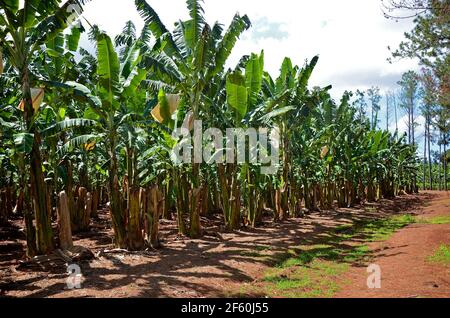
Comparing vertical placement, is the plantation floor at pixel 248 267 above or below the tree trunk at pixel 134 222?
below

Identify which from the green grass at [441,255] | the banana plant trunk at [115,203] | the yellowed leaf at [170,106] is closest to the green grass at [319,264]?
the green grass at [441,255]

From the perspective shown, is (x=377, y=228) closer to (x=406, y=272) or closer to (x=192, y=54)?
(x=406, y=272)

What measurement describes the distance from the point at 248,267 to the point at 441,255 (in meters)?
4.02

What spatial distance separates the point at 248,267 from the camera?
302 inches

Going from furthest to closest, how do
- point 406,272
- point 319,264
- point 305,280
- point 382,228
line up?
1. point 382,228
2. point 319,264
3. point 406,272
4. point 305,280

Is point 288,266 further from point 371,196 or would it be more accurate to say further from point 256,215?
point 371,196

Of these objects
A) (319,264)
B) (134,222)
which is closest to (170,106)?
(134,222)

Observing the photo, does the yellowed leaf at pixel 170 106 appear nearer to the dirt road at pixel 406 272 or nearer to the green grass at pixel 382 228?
the dirt road at pixel 406 272

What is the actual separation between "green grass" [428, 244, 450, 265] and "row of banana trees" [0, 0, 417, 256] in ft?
17.5

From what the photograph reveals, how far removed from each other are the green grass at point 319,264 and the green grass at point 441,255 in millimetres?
1287

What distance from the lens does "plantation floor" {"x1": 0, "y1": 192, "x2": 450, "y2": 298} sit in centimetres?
593

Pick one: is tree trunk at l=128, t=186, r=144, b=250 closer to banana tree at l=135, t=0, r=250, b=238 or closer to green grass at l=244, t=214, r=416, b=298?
banana tree at l=135, t=0, r=250, b=238

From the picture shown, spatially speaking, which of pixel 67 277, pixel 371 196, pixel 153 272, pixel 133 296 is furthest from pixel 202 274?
pixel 371 196

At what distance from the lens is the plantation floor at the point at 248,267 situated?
5.93 m
